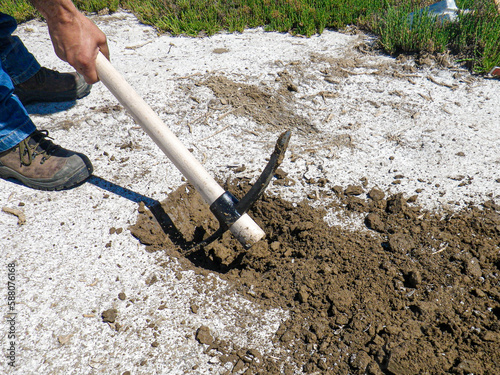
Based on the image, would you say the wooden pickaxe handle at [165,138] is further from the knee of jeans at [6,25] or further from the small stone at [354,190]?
the knee of jeans at [6,25]

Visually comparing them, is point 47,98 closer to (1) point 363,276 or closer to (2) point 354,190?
(2) point 354,190

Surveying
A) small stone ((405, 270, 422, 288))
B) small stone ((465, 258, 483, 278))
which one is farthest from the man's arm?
small stone ((465, 258, 483, 278))

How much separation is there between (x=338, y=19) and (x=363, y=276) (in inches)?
138

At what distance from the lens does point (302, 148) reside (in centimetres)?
315

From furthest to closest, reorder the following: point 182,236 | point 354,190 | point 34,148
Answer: point 34,148 < point 354,190 < point 182,236

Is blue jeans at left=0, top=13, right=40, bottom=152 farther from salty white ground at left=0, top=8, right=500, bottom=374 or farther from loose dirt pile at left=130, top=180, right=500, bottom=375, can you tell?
loose dirt pile at left=130, top=180, right=500, bottom=375

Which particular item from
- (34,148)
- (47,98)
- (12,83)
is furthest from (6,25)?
(34,148)

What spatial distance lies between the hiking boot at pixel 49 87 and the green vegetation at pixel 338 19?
5.15ft

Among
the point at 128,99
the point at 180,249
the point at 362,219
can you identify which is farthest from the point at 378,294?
the point at 128,99

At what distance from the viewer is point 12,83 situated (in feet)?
9.32

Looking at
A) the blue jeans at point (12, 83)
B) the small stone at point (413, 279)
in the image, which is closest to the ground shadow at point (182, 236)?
the blue jeans at point (12, 83)

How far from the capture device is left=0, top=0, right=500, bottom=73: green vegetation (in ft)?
13.1

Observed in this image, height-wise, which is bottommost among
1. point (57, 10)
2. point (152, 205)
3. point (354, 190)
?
point (354, 190)

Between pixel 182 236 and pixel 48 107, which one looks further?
pixel 48 107
